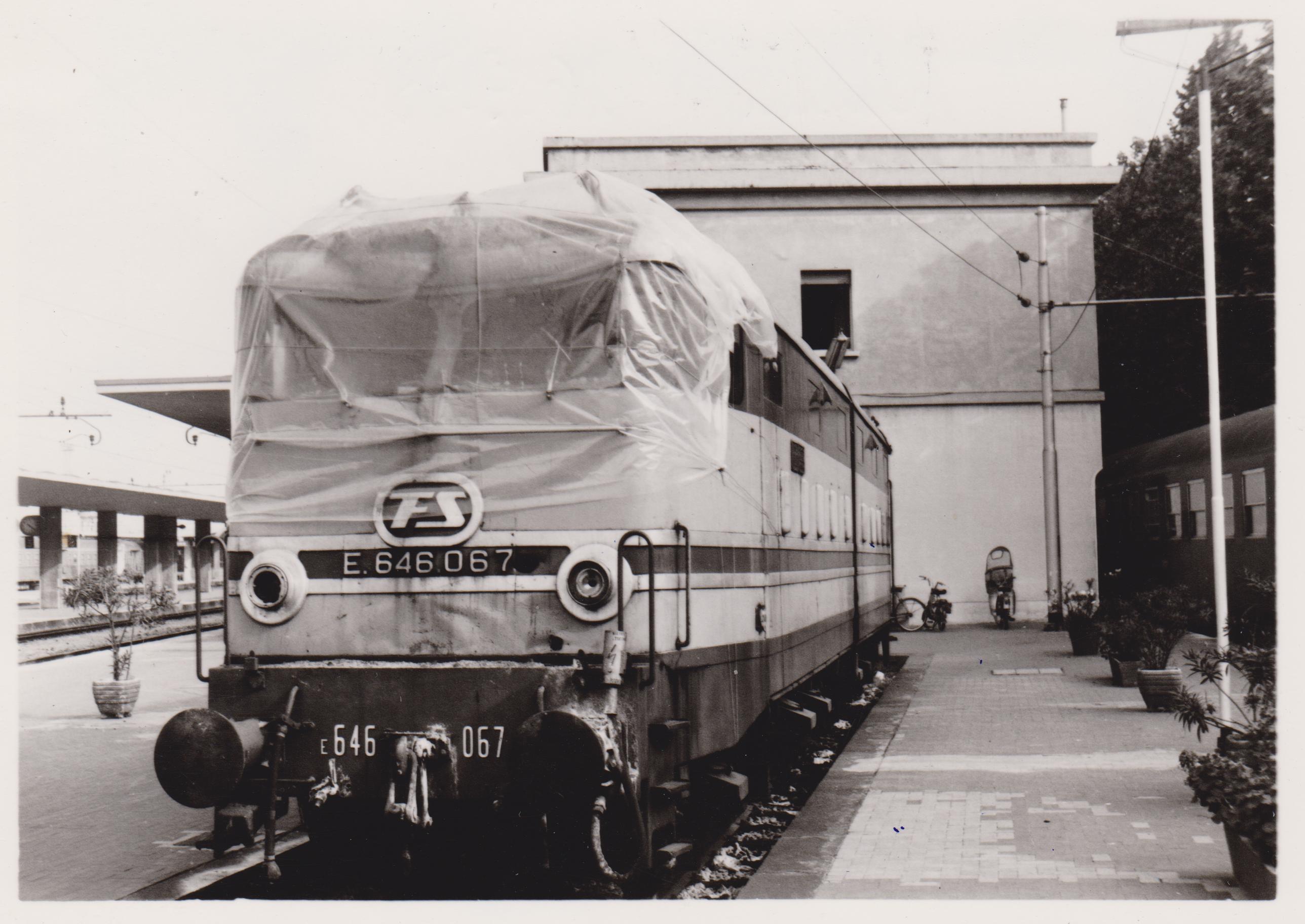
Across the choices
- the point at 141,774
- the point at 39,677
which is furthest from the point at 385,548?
the point at 39,677

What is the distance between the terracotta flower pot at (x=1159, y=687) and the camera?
12.4m

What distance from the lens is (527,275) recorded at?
245 inches

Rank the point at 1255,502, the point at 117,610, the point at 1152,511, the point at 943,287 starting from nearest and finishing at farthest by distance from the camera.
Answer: the point at 117,610 → the point at 1255,502 → the point at 1152,511 → the point at 943,287

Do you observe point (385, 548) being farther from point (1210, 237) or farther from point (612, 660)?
point (1210, 237)

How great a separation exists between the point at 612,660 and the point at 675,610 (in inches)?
24.5

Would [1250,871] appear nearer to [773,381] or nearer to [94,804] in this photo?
[773,381]

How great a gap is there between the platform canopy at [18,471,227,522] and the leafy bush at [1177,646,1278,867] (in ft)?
66.7

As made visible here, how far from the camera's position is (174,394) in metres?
15.1

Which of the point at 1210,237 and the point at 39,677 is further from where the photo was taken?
the point at 39,677

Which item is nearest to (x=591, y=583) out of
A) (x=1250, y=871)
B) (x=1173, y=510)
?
(x=1250, y=871)

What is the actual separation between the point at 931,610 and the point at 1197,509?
21.1 ft

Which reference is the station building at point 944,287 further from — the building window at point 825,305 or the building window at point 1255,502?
the building window at point 1255,502

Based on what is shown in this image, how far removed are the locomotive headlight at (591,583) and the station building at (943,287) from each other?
19.4 meters

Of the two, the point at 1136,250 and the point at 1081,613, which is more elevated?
the point at 1136,250
